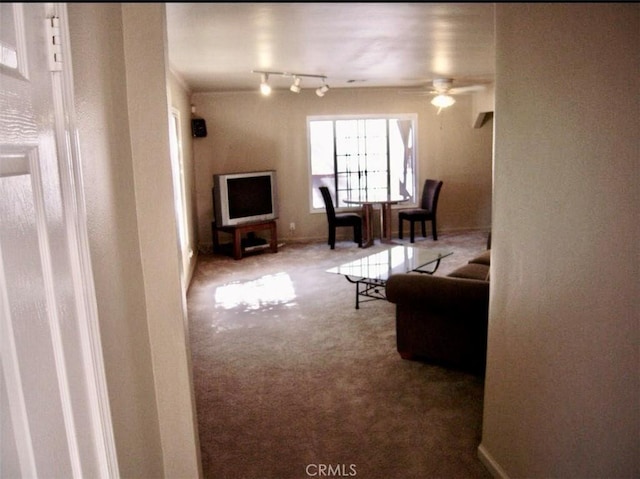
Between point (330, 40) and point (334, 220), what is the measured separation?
391cm

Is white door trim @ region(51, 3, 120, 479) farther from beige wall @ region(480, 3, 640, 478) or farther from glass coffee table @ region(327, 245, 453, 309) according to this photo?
glass coffee table @ region(327, 245, 453, 309)

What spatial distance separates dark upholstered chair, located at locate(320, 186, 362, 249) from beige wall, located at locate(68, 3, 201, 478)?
18.9 feet

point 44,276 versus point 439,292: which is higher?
point 44,276

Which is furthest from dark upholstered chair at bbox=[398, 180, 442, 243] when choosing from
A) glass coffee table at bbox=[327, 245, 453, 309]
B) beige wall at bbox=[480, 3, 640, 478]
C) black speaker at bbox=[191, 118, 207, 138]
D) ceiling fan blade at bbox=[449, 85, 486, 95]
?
beige wall at bbox=[480, 3, 640, 478]

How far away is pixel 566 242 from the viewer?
1.85 metres

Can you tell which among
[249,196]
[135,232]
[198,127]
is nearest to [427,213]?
[249,196]

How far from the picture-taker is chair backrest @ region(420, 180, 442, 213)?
26.0 feet

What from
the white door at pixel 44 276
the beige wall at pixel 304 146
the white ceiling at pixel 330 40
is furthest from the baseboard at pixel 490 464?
the beige wall at pixel 304 146

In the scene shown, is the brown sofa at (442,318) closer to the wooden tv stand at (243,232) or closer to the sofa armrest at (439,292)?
the sofa armrest at (439,292)

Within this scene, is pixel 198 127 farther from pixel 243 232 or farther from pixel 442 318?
pixel 442 318

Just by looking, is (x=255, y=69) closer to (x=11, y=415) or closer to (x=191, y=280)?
(x=191, y=280)

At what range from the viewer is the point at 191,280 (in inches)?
245

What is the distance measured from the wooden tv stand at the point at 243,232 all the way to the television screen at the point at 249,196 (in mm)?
167

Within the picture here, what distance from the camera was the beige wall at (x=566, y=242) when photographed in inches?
61.1
